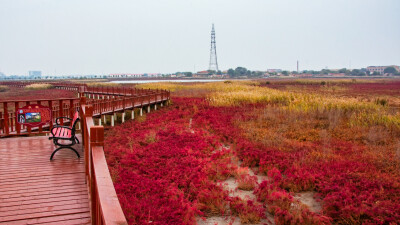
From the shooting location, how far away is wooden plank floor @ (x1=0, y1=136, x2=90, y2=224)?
437cm

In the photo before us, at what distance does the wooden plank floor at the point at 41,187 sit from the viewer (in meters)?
4.37

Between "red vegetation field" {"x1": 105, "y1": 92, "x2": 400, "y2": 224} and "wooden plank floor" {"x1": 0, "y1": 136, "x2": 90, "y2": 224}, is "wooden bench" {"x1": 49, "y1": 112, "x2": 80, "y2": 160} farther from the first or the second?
"red vegetation field" {"x1": 105, "y1": 92, "x2": 400, "y2": 224}

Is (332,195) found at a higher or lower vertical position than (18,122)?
lower

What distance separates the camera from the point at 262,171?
9.24 meters

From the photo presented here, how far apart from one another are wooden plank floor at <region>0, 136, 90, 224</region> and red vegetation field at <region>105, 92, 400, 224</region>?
1308 mm

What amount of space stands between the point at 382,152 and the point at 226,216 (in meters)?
6.66

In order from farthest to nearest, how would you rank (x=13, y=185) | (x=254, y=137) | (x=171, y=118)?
(x=171, y=118), (x=254, y=137), (x=13, y=185)

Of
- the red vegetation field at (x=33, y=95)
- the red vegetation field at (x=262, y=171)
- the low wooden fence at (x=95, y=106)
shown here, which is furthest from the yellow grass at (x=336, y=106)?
the red vegetation field at (x=33, y=95)

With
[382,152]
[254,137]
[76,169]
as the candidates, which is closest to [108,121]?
[254,137]

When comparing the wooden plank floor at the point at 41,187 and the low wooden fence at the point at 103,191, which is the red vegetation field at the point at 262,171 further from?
the low wooden fence at the point at 103,191

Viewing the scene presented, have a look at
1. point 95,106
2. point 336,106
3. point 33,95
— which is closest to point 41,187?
point 95,106

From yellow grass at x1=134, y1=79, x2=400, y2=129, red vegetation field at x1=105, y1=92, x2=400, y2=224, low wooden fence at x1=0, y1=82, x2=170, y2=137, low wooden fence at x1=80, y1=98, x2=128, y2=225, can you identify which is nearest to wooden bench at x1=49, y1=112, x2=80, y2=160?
red vegetation field at x1=105, y1=92, x2=400, y2=224

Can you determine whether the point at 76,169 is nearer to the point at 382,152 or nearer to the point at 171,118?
the point at 382,152

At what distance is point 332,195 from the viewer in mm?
7016
